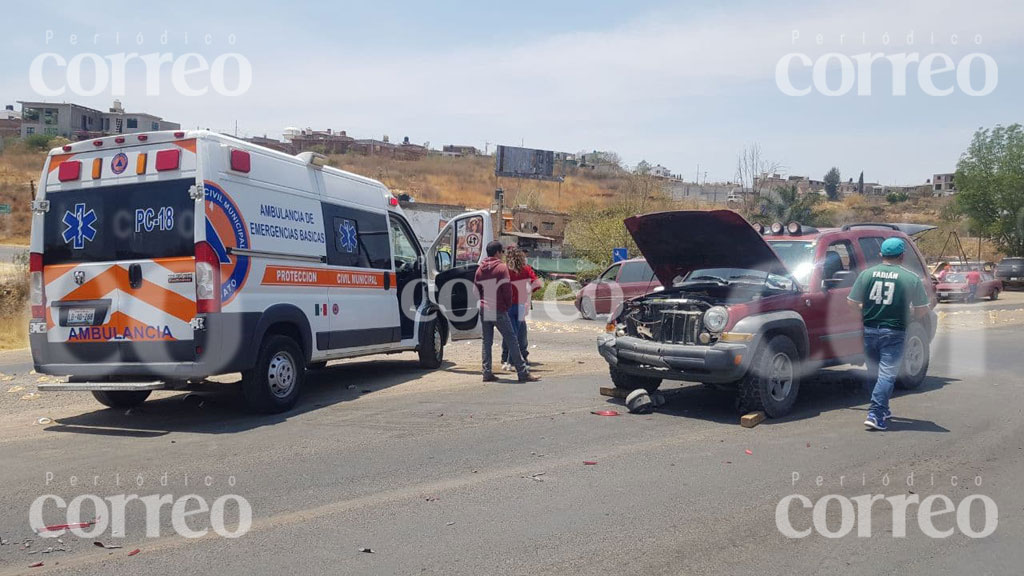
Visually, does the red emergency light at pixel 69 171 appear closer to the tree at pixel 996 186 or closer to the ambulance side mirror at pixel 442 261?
the ambulance side mirror at pixel 442 261

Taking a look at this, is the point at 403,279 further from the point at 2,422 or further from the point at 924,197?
the point at 924,197

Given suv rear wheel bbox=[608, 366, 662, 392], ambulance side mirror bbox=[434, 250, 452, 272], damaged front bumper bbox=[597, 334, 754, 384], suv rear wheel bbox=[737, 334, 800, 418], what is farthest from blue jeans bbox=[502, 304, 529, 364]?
suv rear wheel bbox=[737, 334, 800, 418]

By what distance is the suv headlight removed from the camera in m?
7.48

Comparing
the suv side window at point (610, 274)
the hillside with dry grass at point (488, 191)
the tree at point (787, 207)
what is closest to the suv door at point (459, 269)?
the suv side window at point (610, 274)

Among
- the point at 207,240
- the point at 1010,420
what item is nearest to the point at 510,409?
the point at 207,240

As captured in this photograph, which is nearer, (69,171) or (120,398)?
(69,171)

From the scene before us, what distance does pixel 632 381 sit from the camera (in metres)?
8.70

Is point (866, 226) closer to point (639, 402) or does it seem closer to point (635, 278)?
point (639, 402)

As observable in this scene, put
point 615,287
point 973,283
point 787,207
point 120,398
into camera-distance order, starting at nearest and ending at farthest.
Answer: point 120,398 < point 615,287 < point 973,283 < point 787,207

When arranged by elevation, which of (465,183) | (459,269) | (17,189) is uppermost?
(465,183)

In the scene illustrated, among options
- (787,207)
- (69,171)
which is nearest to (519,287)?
(69,171)

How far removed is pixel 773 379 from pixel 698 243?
180 centimetres

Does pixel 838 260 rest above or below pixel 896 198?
below

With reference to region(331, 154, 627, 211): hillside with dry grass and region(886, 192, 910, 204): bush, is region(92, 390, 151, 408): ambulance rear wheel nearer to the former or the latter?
region(331, 154, 627, 211): hillside with dry grass
